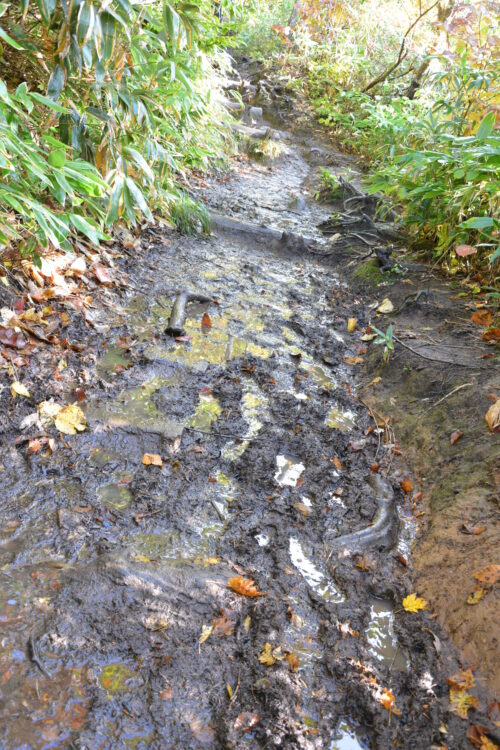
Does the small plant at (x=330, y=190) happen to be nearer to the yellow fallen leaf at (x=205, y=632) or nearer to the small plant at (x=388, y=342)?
the small plant at (x=388, y=342)

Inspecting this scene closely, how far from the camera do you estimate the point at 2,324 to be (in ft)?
8.50

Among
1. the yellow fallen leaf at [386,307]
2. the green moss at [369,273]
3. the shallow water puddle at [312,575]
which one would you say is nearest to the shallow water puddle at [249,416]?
the shallow water puddle at [312,575]

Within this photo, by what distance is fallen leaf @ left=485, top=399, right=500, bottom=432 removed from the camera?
7.89ft

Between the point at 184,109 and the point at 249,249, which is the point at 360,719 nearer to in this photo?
the point at 184,109

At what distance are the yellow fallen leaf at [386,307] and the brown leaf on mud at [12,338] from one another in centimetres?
288

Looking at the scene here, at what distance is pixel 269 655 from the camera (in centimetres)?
170

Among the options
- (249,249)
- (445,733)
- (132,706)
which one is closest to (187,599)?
(132,706)

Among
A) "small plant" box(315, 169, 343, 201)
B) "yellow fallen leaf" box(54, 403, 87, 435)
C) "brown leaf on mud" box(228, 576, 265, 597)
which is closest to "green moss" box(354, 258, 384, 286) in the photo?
"small plant" box(315, 169, 343, 201)

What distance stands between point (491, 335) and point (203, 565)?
2395 mm

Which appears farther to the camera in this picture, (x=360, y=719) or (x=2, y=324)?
(x=2, y=324)

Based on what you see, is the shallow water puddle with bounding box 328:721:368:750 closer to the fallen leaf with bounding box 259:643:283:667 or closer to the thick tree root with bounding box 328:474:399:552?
the fallen leaf with bounding box 259:643:283:667

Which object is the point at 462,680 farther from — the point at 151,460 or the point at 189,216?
the point at 189,216

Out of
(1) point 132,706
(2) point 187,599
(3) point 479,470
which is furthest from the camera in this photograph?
(3) point 479,470

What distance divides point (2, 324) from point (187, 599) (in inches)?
68.4
